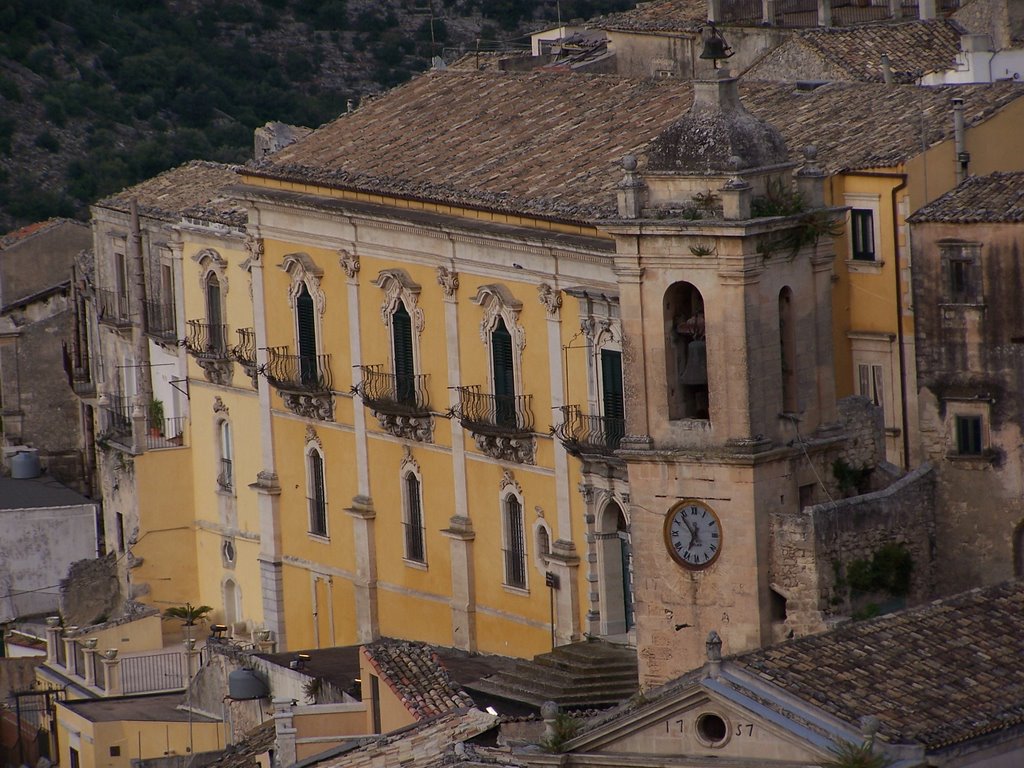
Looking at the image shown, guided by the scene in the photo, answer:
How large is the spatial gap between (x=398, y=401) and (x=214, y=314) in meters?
7.24

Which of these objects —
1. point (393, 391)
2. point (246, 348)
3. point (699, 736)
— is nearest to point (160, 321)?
point (246, 348)

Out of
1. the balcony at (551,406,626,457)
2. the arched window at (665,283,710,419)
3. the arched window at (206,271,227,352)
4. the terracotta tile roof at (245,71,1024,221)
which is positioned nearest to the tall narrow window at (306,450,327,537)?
the arched window at (206,271,227,352)

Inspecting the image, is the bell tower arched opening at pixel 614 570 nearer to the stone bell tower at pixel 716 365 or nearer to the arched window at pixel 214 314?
the stone bell tower at pixel 716 365

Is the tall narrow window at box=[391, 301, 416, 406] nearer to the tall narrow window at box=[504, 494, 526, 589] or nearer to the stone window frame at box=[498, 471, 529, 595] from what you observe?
the stone window frame at box=[498, 471, 529, 595]

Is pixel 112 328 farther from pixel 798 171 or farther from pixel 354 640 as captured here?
pixel 798 171

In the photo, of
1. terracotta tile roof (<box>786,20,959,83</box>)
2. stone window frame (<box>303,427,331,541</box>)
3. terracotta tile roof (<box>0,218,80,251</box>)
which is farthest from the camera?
terracotta tile roof (<box>0,218,80,251</box>)

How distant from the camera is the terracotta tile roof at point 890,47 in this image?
53.8 metres

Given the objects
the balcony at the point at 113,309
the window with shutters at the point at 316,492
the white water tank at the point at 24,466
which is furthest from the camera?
the white water tank at the point at 24,466

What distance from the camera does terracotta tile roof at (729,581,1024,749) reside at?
117 ft

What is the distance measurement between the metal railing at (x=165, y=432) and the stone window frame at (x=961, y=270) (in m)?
21.9

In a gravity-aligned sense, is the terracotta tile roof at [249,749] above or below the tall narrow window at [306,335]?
below

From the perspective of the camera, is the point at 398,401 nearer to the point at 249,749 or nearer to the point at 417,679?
the point at 249,749

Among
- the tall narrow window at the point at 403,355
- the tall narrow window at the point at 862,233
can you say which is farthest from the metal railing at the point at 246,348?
the tall narrow window at the point at 862,233

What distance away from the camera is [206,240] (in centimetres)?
5944
